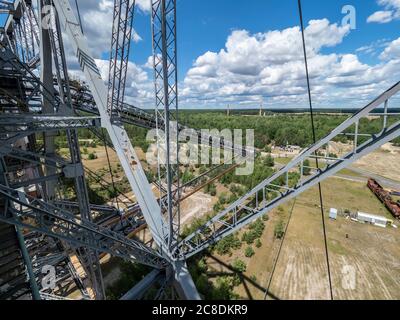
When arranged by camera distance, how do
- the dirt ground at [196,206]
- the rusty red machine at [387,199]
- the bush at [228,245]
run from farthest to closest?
1. the dirt ground at [196,206]
2. the rusty red machine at [387,199]
3. the bush at [228,245]

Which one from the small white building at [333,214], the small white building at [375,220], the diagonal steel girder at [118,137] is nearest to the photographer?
the diagonal steel girder at [118,137]

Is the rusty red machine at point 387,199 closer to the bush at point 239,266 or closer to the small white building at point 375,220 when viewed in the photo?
the small white building at point 375,220

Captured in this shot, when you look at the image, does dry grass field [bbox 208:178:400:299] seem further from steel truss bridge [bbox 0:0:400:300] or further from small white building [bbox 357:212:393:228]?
steel truss bridge [bbox 0:0:400:300]

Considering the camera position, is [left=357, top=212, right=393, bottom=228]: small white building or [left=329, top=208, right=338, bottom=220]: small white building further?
[left=329, top=208, right=338, bottom=220]: small white building

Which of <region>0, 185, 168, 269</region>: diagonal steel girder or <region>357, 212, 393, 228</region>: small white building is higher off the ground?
<region>0, 185, 168, 269</region>: diagonal steel girder

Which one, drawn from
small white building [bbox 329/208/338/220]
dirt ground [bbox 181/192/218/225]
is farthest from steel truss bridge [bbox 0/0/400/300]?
small white building [bbox 329/208/338/220]

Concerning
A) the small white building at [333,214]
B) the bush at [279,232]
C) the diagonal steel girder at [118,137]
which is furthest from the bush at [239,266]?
the small white building at [333,214]

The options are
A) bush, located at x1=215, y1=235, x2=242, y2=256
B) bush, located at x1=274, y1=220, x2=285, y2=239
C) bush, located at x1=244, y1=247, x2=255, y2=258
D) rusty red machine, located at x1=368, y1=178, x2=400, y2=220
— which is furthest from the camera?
rusty red machine, located at x1=368, y1=178, x2=400, y2=220

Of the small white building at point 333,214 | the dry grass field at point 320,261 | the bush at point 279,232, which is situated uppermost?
the small white building at point 333,214
